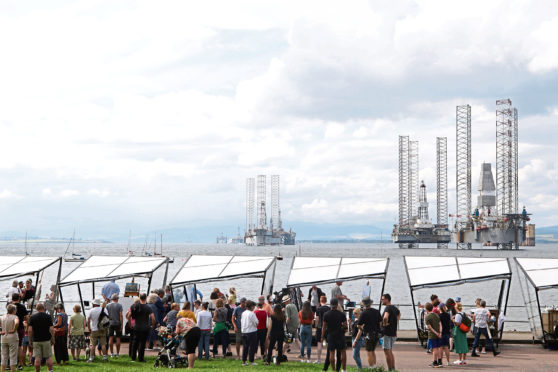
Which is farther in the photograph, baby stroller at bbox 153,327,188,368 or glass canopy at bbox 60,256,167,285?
glass canopy at bbox 60,256,167,285

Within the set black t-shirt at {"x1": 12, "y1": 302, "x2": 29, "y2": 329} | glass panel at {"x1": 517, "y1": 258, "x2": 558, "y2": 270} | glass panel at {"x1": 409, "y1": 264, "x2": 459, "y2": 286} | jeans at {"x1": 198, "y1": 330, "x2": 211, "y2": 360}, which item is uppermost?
glass panel at {"x1": 517, "y1": 258, "x2": 558, "y2": 270}

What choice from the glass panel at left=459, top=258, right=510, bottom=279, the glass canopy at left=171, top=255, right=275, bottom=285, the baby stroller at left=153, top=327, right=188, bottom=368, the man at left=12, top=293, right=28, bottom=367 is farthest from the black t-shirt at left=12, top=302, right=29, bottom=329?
the glass panel at left=459, top=258, right=510, bottom=279

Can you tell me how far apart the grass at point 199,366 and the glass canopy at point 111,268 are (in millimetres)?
5067

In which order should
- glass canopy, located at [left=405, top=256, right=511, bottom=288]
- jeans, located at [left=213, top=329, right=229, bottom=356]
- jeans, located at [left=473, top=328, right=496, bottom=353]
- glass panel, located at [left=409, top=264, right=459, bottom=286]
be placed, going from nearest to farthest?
jeans, located at [left=213, top=329, right=229, bottom=356] < jeans, located at [left=473, top=328, right=496, bottom=353] < glass canopy, located at [left=405, top=256, right=511, bottom=288] < glass panel, located at [left=409, top=264, right=459, bottom=286]

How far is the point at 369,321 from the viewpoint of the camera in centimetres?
1330

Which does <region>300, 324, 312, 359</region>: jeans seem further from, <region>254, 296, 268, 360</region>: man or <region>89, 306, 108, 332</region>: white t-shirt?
<region>89, 306, 108, 332</region>: white t-shirt

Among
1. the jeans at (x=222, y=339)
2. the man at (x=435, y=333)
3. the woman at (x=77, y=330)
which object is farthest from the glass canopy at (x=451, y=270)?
the woman at (x=77, y=330)

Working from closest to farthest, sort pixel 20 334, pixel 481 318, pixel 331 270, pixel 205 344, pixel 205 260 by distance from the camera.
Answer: pixel 20 334
pixel 205 344
pixel 481 318
pixel 331 270
pixel 205 260

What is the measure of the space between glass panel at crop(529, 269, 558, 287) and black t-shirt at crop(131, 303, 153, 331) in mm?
10635

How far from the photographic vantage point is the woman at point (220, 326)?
50.7 feet

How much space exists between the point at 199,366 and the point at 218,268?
242 inches

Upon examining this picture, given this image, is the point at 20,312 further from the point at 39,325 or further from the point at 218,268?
the point at 218,268

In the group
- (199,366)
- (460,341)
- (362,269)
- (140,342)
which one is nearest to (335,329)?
(199,366)

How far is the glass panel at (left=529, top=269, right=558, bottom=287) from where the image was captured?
17.7 meters
